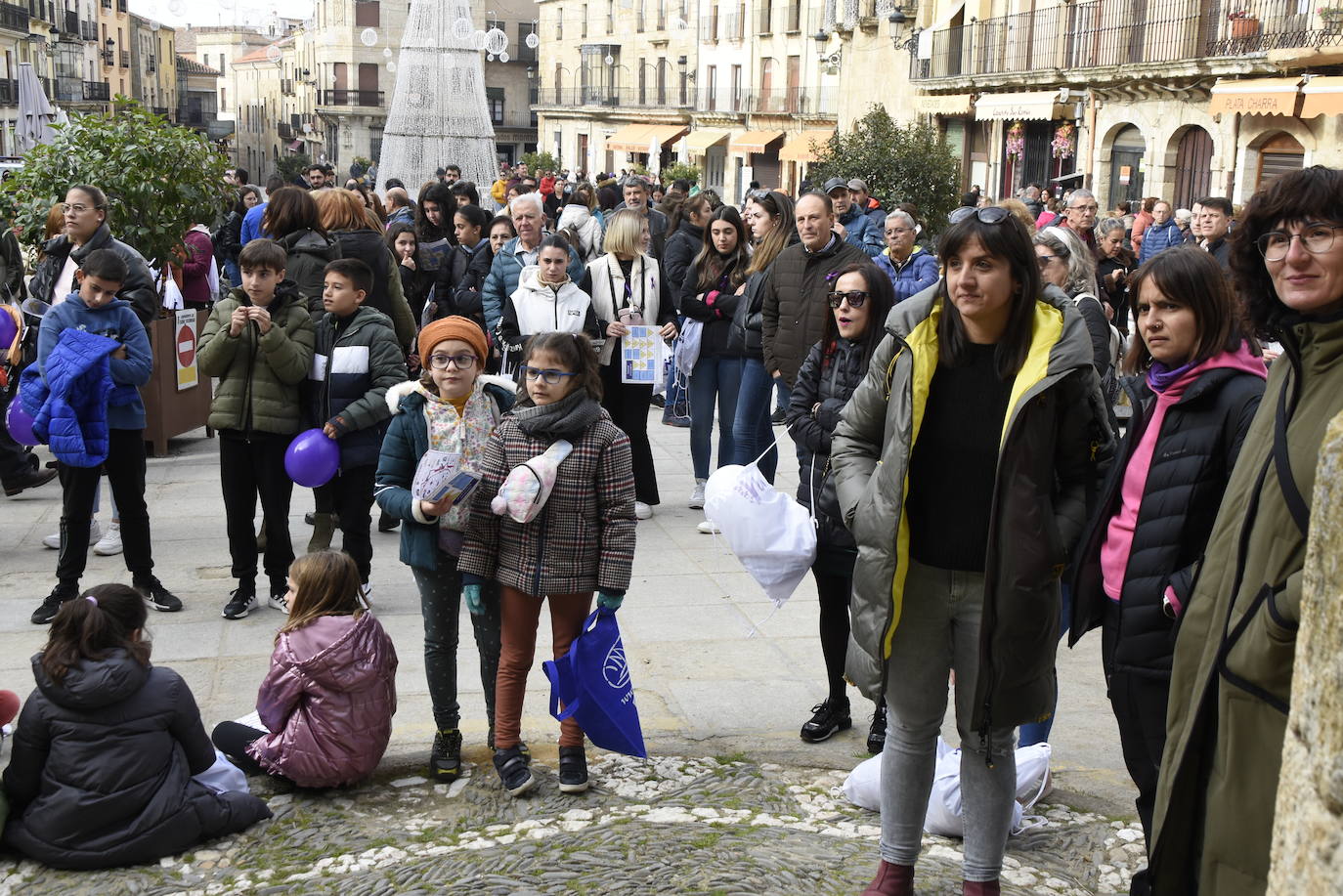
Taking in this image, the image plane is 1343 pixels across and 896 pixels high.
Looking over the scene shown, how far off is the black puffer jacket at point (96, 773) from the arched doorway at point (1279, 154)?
2172 cm

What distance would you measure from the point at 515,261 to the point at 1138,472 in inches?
216

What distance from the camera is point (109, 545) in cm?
776

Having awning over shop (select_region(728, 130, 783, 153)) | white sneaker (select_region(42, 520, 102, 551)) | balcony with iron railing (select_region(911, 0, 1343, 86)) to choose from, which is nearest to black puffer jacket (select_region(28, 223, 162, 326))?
white sneaker (select_region(42, 520, 102, 551))

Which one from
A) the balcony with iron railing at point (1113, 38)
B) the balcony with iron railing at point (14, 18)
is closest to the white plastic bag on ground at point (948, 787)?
the balcony with iron railing at point (1113, 38)

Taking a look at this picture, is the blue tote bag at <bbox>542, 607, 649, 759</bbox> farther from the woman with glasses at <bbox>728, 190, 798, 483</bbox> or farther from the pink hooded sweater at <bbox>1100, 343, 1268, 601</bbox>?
the woman with glasses at <bbox>728, 190, 798, 483</bbox>

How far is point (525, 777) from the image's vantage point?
4684mm

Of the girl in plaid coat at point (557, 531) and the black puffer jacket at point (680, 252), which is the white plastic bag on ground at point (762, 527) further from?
the black puffer jacket at point (680, 252)

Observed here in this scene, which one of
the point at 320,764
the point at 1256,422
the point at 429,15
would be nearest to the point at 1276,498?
the point at 1256,422

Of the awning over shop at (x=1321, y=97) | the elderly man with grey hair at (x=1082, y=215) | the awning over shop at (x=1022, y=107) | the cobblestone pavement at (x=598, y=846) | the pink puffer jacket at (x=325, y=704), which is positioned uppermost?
the awning over shop at (x=1022, y=107)

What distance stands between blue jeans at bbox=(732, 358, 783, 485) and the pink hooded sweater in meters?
4.54

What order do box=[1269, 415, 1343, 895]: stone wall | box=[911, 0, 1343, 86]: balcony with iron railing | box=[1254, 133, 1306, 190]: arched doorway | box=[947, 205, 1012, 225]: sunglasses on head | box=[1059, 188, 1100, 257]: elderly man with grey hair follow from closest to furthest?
box=[1269, 415, 1343, 895]: stone wall, box=[947, 205, 1012, 225]: sunglasses on head, box=[1059, 188, 1100, 257]: elderly man with grey hair, box=[911, 0, 1343, 86]: balcony with iron railing, box=[1254, 133, 1306, 190]: arched doorway

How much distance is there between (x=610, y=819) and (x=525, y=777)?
340 millimetres

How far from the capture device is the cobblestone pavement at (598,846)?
161 inches

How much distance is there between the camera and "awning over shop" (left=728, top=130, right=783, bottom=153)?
49406mm
